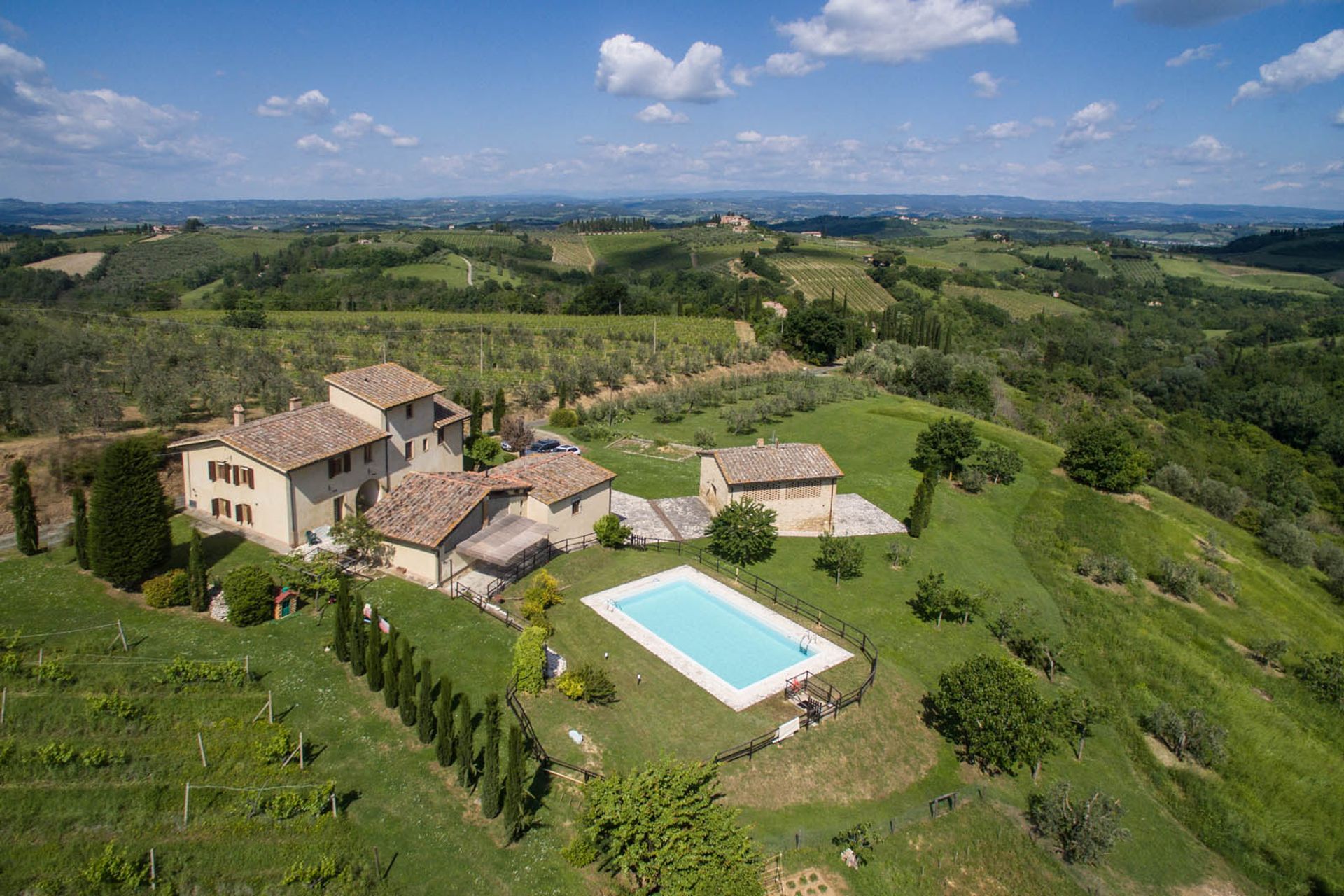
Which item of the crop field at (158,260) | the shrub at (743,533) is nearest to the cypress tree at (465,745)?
the shrub at (743,533)

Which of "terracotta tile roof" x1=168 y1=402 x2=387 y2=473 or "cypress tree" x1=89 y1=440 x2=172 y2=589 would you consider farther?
"terracotta tile roof" x1=168 y1=402 x2=387 y2=473

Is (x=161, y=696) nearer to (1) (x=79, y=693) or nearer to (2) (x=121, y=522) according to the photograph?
(1) (x=79, y=693)

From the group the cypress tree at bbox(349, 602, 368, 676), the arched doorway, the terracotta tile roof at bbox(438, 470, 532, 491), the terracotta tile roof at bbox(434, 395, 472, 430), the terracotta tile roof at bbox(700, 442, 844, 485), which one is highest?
the terracotta tile roof at bbox(434, 395, 472, 430)

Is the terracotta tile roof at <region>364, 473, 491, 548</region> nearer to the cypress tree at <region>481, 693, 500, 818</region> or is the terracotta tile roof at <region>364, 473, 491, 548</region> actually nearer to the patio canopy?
the patio canopy

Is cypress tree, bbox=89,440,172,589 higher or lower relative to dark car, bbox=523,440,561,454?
higher

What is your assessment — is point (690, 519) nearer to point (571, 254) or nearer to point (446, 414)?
point (446, 414)

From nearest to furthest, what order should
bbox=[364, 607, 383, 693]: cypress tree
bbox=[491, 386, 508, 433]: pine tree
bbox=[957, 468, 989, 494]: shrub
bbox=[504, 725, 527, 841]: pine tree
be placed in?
bbox=[504, 725, 527, 841]: pine tree
bbox=[364, 607, 383, 693]: cypress tree
bbox=[957, 468, 989, 494]: shrub
bbox=[491, 386, 508, 433]: pine tree

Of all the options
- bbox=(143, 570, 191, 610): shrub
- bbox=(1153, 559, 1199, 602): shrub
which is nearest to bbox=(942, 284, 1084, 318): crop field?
bbox=(1153, 559, 1199, 602): shrub
